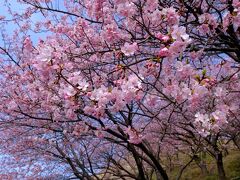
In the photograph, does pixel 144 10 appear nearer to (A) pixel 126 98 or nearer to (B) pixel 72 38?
(A) pixel 126 98

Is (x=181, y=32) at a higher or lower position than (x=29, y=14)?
lower

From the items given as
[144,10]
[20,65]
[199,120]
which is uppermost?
[20,65]

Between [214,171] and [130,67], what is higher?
[214,171]

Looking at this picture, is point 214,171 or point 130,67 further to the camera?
point 214,171

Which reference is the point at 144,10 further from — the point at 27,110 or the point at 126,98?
the point at 27,110

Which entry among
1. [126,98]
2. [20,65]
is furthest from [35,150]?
[126,98]

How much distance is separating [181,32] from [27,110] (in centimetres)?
550

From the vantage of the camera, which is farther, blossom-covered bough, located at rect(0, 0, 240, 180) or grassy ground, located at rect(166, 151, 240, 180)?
grassy ground, located at rect(166, 151, 240, 180)

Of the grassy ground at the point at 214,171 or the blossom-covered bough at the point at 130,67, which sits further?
the grassy ground at the point at 214,171

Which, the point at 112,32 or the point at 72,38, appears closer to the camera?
the point at 112,32

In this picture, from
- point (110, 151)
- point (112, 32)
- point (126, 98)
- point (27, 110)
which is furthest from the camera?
point (110, 151)

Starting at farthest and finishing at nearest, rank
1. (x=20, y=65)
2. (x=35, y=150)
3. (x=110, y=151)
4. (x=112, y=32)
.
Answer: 1. (x=110, y=151)
2. (x=35, y=150)
3. (x=20, y=65)
4. (x=112, y=32)

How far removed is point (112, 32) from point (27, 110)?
4166 millimetres

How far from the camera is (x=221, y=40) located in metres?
5.23
